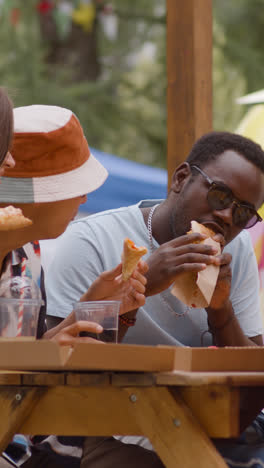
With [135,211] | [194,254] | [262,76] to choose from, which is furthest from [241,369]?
[262,76]

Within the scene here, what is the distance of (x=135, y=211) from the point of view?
332 cm

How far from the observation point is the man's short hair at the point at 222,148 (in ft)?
10.4

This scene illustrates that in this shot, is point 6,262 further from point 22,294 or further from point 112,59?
point 112,59

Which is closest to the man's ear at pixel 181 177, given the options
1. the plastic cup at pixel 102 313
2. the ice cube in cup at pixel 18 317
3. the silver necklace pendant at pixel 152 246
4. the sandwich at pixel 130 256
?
the silver necklace pendant at pixel 152 246

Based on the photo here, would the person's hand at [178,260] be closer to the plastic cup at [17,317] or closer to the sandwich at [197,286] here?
the sandwich at [197,286]

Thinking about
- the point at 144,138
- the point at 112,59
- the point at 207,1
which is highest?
the point at 207,1

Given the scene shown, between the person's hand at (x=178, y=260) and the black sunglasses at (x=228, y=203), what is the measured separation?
0.41 m

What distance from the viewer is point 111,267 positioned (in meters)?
3.11

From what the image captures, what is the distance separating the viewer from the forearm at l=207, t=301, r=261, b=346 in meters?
2.98

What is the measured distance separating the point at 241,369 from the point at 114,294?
0.63 metres

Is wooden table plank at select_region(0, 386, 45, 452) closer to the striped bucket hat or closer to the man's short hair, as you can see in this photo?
the striped bucket hat

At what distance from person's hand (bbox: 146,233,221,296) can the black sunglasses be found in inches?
16.3

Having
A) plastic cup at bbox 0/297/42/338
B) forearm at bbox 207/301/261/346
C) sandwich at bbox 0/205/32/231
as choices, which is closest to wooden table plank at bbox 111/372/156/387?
plastic cup at bbox 0/297/42/338

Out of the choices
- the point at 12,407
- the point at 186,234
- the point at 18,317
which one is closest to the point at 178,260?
the point at 186,234
